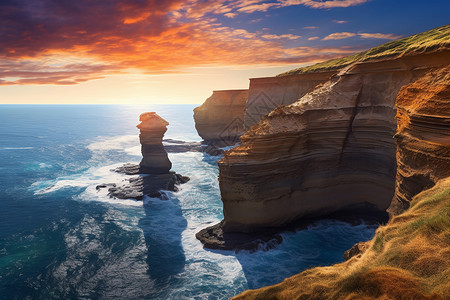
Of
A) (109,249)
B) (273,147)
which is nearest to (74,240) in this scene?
(109,249)

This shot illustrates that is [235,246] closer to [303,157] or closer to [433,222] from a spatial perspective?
[303,157]

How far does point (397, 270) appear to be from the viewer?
17.3ft

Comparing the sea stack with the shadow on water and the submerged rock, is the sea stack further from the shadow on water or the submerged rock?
the shadow on water

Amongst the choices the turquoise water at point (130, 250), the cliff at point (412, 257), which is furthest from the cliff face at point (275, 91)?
the cliff at point (412, 257)

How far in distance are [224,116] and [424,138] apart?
53.4 metres

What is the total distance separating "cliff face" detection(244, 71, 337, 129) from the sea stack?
14896mm

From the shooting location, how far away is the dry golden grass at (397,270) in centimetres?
489

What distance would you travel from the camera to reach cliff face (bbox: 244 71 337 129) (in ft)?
113

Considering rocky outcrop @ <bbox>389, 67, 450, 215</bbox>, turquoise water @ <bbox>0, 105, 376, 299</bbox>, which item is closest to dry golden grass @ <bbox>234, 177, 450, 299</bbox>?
rocky outcrop @ <bbox>389, 67, 450, 215</bbox>

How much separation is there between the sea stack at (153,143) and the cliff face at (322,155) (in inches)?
803

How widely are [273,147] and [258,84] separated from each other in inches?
1064

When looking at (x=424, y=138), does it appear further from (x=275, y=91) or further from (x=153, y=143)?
(x=153, y=143)

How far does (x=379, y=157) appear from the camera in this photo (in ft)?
64.8

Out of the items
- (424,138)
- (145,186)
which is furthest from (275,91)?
(424,138)
